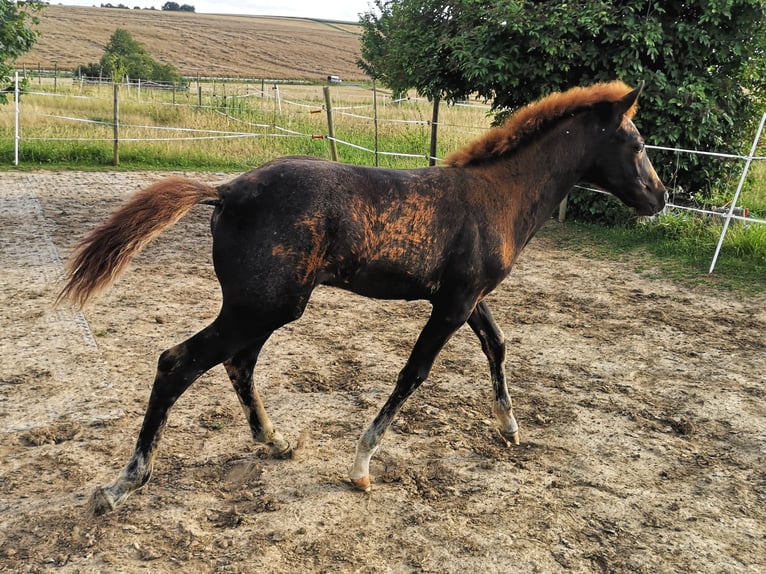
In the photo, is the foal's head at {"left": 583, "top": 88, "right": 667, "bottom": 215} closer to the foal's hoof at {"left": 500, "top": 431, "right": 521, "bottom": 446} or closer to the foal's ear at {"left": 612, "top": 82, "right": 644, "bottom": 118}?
the foal's ear at {"left": 612, "top": 82, "right": 644, "bottom": 118}

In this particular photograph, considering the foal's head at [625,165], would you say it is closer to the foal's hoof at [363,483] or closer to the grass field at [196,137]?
the foal's hoof at [363,483]

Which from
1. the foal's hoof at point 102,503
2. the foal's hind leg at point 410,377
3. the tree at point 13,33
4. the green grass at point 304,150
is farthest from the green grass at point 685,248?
the tree at point 13,33

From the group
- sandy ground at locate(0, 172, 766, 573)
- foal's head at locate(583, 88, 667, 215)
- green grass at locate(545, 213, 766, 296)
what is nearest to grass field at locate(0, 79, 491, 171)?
green grass at locate(545, 213, 766, 296)

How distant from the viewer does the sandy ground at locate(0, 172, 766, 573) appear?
2.77 m

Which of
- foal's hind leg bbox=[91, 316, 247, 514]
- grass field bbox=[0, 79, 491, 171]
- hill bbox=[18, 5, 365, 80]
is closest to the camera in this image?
foal's hind leg bbox=[91, 316, 247, 514]

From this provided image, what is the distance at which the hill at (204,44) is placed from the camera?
182 feet

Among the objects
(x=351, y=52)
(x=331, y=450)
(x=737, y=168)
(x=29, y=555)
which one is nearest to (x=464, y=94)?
(x=737, y=168)

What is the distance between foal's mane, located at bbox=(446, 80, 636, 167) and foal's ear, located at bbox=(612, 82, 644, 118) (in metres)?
0.06

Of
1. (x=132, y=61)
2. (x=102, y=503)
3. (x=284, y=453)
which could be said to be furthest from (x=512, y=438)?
(x=132, y=61)

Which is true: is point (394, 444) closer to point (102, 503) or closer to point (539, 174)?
point (102, 503)

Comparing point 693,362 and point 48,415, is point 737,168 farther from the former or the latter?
point 48,415

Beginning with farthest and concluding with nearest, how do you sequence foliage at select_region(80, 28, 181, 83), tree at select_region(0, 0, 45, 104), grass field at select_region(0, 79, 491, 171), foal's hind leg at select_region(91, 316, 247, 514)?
foliage at select_region(80, 28, 181, 83) → grass field at select_region(0, 79, 491, 171) → tree at select_region(0, 0, 45, 104) → foal's hind leg at select_region(91, 316, 247, 514)

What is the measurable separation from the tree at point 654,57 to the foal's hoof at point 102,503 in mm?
7661

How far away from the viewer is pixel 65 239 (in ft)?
25.6
